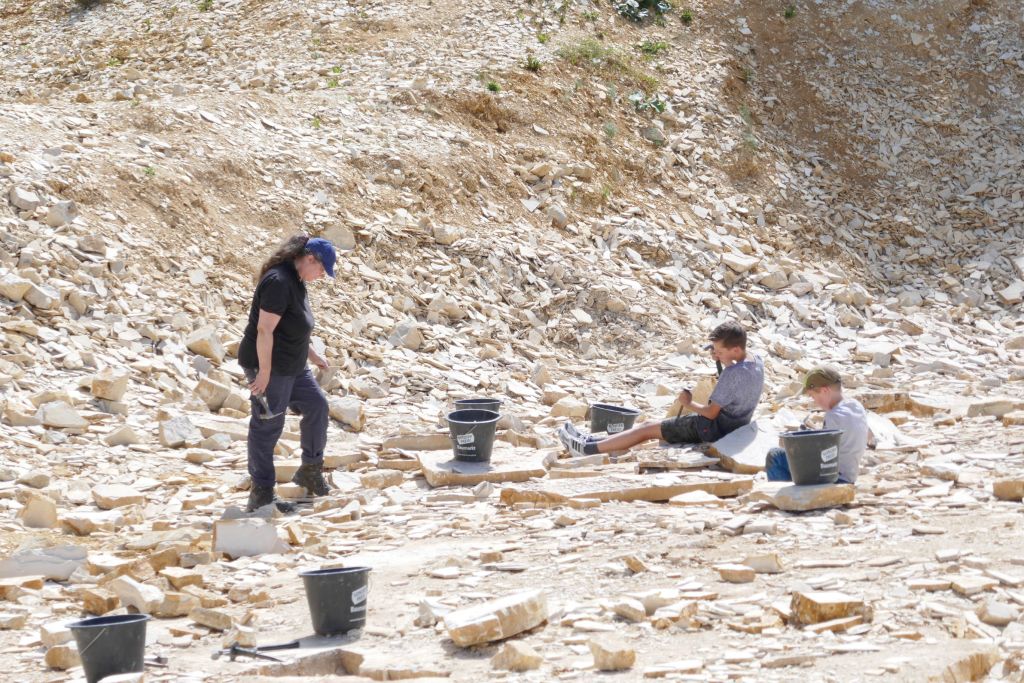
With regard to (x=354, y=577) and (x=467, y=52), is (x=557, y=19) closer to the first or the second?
(x=467, y=52)

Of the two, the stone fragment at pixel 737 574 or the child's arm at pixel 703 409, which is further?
the child's arm at pixel 703 409

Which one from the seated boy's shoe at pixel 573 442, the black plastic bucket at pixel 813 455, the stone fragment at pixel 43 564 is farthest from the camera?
the seated boy's shoe at pixel 573 442

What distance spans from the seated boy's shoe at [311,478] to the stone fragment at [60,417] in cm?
190

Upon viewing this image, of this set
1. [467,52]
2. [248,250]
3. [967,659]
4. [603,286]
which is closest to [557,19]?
[467,52]

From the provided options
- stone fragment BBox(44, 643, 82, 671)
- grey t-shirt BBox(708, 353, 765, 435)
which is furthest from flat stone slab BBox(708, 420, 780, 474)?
stone fragment BBox(44, 643, 82, 671)

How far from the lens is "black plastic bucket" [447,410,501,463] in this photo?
698 cm

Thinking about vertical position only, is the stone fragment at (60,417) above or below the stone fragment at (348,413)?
above

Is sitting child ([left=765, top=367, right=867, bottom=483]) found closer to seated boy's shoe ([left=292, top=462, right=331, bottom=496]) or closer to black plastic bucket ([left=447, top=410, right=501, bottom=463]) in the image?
black plastic bucket ([left=447, top=410, right=501, bottom=463])

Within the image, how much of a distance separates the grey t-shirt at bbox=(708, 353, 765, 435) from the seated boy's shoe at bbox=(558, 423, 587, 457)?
903 mm

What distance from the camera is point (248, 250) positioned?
1070 centimetres

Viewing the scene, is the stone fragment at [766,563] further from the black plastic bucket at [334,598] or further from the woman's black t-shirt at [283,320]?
the woman's black t-shirt at [283,320]

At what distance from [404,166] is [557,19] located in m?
5.31

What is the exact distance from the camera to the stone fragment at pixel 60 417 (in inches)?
292

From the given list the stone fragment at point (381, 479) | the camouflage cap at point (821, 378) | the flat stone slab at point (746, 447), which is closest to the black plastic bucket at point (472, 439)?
the stone fragment at point (381, 479)
